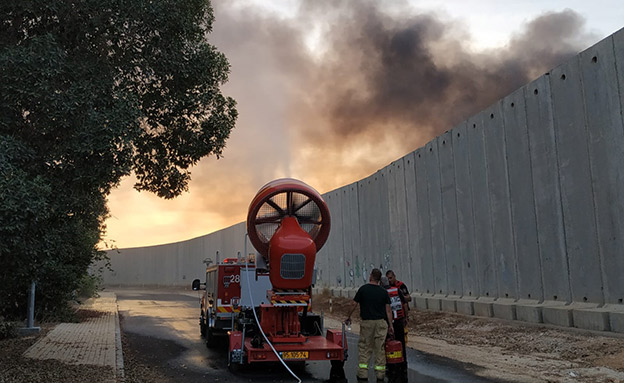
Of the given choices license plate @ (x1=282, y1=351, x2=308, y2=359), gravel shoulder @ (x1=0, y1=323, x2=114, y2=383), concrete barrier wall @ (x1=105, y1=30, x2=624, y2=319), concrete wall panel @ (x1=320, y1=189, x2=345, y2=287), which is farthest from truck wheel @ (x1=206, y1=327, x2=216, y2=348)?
concrete wall panel @ (x1=320, y1=189, x2=345, y2=287)

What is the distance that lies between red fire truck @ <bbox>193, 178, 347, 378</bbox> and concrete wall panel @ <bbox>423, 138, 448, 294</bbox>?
10542 mm

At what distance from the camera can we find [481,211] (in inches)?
722

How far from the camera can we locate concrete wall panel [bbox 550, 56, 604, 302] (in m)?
13.5

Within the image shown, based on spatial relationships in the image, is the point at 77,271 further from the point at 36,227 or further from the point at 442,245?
the point at 442,245

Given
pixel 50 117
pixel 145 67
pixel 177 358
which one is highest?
pixel 145 67

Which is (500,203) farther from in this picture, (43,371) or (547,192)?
(43,371)

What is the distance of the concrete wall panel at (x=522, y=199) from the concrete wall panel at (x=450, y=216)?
3.56 m

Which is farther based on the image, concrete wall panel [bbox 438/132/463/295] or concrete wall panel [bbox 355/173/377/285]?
concrete wall panel [bbox 355/173/377/285]

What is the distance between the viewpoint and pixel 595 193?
13430mm

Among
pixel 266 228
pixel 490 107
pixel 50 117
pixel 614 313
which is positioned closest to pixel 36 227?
pixel 50 117

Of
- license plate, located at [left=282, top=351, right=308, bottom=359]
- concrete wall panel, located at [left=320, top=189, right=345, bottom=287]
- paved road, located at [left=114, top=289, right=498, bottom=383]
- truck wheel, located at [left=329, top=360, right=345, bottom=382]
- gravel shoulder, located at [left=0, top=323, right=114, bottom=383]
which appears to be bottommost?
paved road, located at [left=114, top=289, right=498, bottom=383]

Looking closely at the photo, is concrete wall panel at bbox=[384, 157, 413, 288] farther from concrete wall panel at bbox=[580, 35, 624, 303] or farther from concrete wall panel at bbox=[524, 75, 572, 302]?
concrete wall panel at bbox=[580, 35, 624, 303]

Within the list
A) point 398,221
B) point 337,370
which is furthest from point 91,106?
point 398,221

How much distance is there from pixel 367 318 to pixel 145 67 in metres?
7.48
